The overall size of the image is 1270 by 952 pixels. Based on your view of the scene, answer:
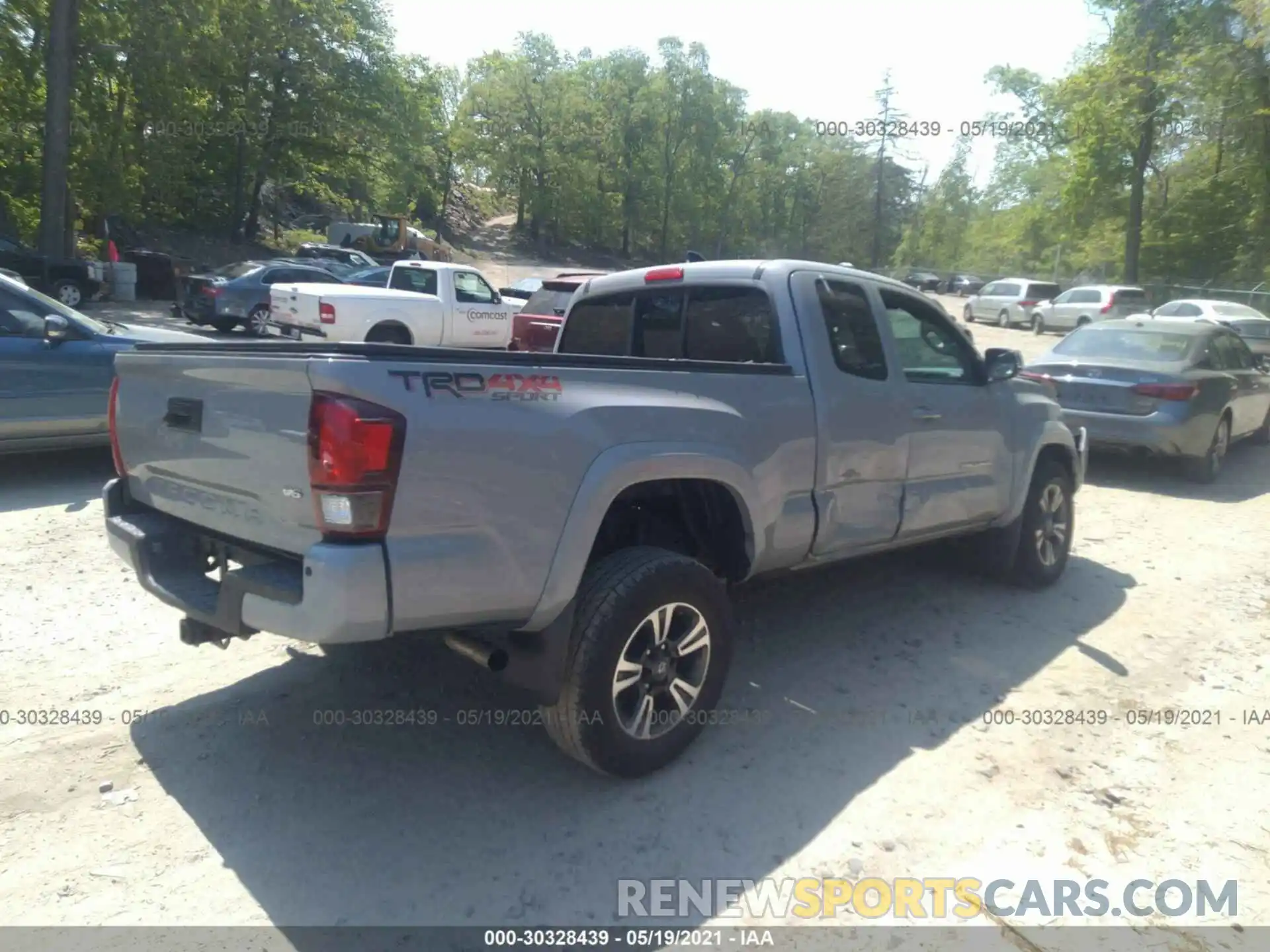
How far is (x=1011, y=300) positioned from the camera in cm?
3456

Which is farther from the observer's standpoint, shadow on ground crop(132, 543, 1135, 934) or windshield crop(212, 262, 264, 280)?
windshield crop(212, 262, 264, 280)

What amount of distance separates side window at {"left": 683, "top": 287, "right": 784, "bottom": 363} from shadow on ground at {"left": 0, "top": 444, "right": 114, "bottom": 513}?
481cm

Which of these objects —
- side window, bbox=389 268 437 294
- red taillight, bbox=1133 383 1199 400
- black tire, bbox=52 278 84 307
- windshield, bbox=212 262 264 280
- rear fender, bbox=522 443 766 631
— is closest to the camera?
rear fender, bbox=522 443 766 631

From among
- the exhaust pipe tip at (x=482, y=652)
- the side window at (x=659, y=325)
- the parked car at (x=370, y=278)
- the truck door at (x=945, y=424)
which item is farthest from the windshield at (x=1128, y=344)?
the parked car at (x=370, y=278)

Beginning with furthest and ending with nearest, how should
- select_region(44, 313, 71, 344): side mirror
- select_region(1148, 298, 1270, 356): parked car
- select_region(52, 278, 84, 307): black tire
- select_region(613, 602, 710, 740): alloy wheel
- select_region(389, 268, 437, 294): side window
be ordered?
select_region(1148, 298, 1270, 356): parked car, select_region(52, 278, 84, 307): black tire, select_region(389, 268, 437, 294): side window, select_region(44, 313, 71, 344): side mirror, select_region(613, 602, 710, 740): alloy wheel

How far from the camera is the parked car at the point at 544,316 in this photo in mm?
Answer: 11992

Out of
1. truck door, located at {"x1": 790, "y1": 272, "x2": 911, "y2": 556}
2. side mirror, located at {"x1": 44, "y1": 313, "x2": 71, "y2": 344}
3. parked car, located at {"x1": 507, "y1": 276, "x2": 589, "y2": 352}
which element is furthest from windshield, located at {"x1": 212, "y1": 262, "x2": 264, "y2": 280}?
truck door, located at {"x1": 790, "y1": 272, "x2": 911, "y2": 556}

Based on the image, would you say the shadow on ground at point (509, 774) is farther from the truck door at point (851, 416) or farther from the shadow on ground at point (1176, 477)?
the shadow on ground at point (1176, 477)

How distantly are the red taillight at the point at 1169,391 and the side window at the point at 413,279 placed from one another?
36.7 ft

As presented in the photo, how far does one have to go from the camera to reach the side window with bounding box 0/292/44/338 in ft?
23.8

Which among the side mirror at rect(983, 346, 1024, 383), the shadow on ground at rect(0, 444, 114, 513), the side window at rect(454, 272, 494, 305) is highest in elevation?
the side window at rect(454, 272, 494, 305)

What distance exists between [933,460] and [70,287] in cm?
2110

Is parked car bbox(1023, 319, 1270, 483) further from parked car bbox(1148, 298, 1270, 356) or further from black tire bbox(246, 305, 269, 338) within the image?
black tire bbox(246, 305, 269, 338)

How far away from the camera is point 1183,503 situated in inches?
340
